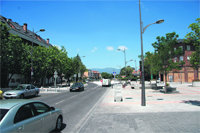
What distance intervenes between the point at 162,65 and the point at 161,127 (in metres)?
14.2

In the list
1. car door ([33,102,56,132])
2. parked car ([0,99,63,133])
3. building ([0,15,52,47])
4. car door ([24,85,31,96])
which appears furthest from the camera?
building ([0,15,52,47])

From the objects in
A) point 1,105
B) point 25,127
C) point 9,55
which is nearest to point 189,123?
point 25,127

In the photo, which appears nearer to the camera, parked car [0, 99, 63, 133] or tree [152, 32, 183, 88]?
parked car [0, 99, 63, 133]

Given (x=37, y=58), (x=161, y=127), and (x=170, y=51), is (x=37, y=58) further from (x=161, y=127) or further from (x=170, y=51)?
(x=161, y=127)

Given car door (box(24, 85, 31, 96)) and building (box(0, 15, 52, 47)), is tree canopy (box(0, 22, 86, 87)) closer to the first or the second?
building (box(0, 15, 52, 47))

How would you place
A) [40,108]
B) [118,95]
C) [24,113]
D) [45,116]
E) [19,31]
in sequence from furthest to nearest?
[19,31] < [118,95] < [40,108] < [45,116] < [24,113]

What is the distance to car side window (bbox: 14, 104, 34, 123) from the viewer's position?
12.8ft

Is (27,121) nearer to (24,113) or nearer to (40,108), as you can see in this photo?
(24,113)

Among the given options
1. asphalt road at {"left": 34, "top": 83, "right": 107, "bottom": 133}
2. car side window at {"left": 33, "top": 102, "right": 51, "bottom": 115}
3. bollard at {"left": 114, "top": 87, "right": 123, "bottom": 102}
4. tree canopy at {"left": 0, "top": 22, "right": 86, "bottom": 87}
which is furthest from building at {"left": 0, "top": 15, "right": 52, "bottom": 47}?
car side window at {"left": 33, "top": 102, "right": 51, "bottom": 115}

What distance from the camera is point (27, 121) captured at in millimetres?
4062

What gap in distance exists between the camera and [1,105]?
13.4ft

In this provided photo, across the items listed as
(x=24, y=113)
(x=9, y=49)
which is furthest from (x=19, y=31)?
(x=24, y=113)

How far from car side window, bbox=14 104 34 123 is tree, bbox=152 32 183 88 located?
17.3 metres

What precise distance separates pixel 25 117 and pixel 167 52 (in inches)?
697
